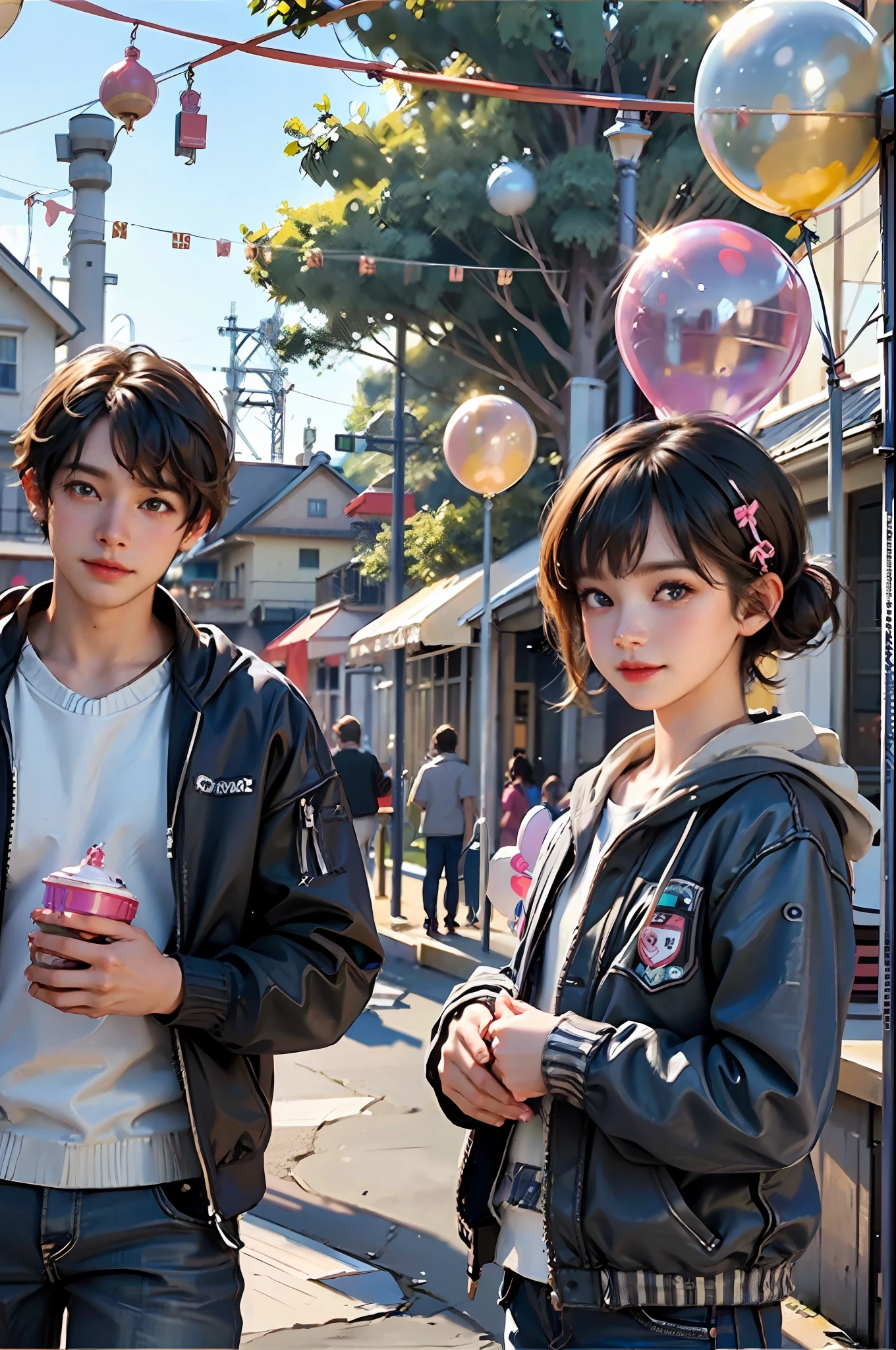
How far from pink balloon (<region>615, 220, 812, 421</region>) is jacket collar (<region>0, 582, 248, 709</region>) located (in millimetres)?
2427

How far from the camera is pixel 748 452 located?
66.6 inches

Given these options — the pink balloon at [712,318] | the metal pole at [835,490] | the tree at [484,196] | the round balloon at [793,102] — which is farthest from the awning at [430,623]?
the round balloon at [793,102]

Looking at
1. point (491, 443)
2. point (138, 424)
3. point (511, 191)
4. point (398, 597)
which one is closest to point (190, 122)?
point (491, 443)

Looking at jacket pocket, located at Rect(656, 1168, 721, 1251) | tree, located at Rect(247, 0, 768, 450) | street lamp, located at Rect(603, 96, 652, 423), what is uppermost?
tree, located at Rect(247, 0, 768, 450)

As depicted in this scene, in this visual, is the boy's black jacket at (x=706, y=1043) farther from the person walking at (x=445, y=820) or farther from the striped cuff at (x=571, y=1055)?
the person walking at (x=445, y=820)

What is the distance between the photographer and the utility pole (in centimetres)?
982

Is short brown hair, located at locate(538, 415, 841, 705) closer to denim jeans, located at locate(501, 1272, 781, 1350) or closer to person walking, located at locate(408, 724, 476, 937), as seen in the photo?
denim jeans, located at locate(501, 1272, 781, 1350)

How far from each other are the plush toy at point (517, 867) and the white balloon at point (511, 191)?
7.86 meters

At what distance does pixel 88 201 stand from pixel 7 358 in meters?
15.9

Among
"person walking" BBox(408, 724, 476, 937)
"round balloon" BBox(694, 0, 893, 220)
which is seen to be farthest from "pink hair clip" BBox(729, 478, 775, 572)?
"person walking" BBox(408, 724, 476, 937)

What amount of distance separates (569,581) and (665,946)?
49cm

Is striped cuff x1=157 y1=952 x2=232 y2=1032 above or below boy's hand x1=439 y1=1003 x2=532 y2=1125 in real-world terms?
above

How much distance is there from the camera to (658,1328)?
4.88 feet

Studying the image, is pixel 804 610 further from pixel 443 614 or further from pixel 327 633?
pixel 327 633
